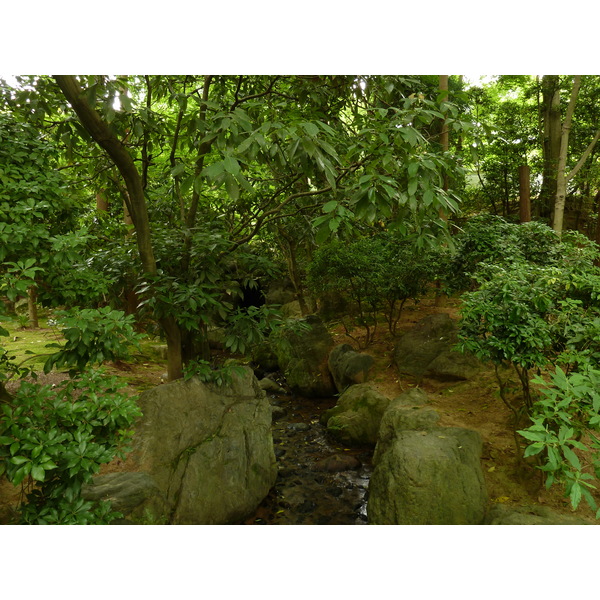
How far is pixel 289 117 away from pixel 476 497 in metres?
3.17

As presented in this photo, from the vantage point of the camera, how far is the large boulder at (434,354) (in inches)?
180

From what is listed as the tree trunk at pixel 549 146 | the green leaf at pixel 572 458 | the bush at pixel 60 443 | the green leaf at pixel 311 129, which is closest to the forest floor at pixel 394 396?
the bush at pixel 60 443

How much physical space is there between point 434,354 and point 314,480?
224 cm

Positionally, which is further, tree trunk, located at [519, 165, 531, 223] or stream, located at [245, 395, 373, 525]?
tree trunk, located at [519, 165, 531, 223]

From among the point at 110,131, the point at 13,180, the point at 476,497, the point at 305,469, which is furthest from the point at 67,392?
the point at 305,469

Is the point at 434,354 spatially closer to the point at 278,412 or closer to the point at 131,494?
the point at 278,412

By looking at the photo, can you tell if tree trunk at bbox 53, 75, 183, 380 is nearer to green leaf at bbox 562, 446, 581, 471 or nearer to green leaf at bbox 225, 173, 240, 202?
green leaf at bbox 225, 173, 240, 202

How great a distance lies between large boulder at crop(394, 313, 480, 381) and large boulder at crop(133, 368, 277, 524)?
2.27 m

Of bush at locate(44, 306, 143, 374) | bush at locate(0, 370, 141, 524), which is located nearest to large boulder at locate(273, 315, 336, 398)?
bush at locate(44, 306, 143, 374)

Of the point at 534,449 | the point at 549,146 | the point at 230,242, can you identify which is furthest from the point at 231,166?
the point at 549,146

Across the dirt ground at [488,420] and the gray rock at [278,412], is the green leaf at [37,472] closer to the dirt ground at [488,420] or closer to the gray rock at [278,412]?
the dirt ground at [488,420]

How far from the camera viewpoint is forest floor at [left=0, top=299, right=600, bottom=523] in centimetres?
286

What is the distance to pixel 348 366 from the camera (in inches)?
219

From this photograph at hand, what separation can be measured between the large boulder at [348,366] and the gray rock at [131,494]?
3200 millimetres
